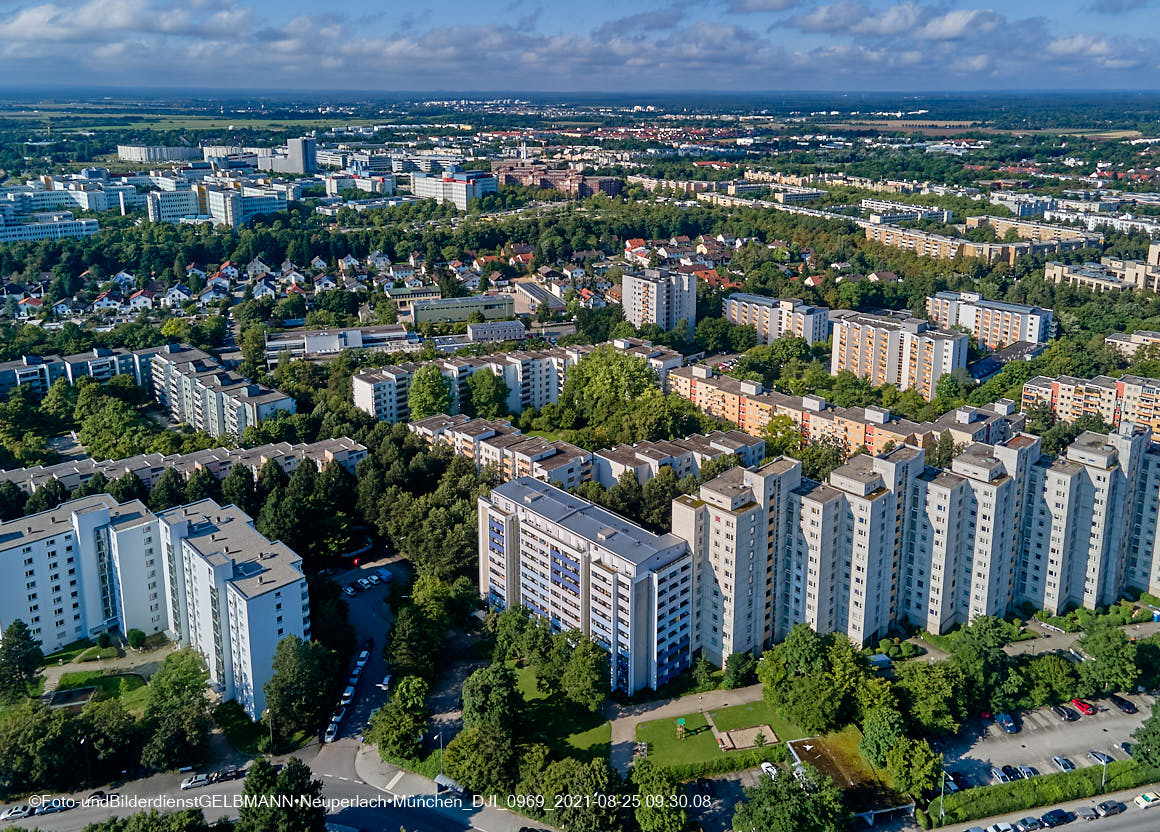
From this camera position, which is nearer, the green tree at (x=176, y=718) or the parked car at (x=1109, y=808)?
the parked car at (x=1109, y=808)

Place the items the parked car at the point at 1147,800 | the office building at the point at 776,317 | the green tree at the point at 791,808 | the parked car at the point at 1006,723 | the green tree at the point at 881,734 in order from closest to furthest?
the green tree at the point at 791,808 → the parked car at the point at 1147,800 → the green tree at the point at 881,734 → the parked car at the point at 1006,723 → the office building at the point at 776,317

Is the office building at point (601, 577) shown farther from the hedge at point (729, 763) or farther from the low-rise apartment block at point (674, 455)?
the low-rise apartment block at point (674, 455)

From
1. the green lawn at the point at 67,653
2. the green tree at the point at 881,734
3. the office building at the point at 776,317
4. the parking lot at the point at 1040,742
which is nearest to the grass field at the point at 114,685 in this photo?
the green lawn at the point at 67,653

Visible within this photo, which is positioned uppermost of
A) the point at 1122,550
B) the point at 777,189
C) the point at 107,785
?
the point at 777,189

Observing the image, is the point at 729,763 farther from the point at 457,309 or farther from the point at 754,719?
the point at 457,309

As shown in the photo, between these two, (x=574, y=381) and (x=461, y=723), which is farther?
(x=574, y=381)

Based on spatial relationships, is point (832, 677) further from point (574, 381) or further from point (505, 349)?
point (505, 349)

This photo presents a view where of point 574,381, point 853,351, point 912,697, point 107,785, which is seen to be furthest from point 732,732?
point 853,351

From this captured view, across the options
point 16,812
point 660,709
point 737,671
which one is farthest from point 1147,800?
point 16,812
